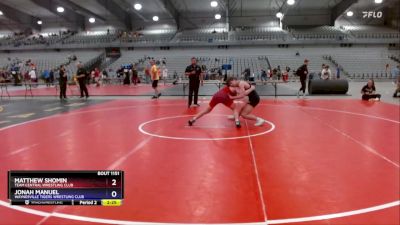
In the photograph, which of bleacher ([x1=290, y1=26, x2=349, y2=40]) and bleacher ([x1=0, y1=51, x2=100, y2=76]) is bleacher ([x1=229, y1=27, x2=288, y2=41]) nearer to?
bleacher ([x1=290, y1=26, x2=349, y2=40])

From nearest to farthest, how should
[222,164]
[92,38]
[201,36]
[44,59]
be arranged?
[222,164], [44,59], [201,36], [92,38]

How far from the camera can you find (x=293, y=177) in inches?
173

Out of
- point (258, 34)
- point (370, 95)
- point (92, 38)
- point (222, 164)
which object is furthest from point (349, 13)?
point (222, 164)

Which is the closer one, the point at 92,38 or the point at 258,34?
the point at 258,34

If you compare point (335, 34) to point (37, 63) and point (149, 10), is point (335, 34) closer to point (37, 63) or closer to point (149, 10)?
point (149, 10)

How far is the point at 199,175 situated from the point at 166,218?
51.3 inches

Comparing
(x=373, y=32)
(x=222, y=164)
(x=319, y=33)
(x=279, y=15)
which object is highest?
(x=279, y=15)

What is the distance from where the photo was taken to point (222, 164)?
4.99 m
